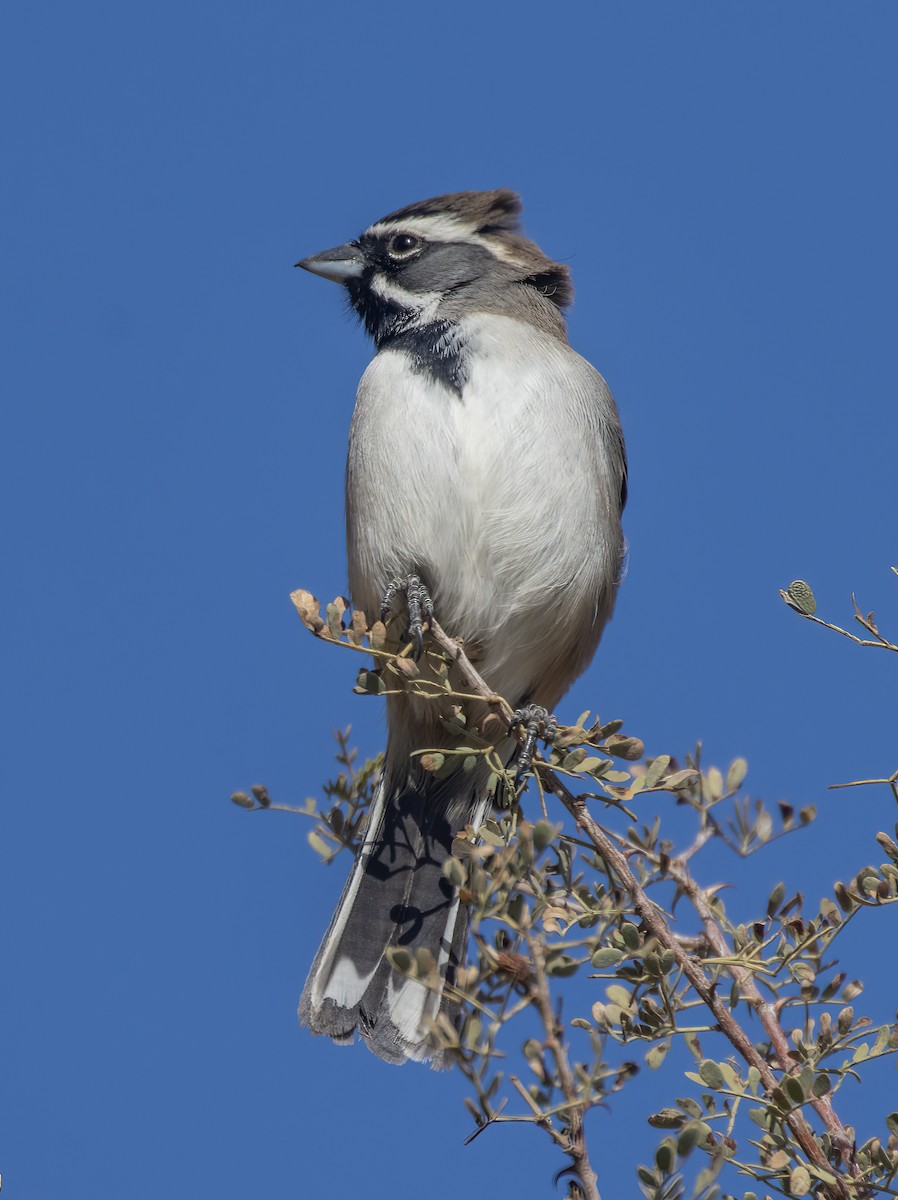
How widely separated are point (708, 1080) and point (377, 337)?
11.5 feet

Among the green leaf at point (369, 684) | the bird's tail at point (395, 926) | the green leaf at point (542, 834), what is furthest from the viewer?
the bird's tail at point (395, 926)

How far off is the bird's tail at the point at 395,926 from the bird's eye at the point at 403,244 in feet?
7.21

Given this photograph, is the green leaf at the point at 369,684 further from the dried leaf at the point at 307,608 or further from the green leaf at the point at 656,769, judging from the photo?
the green leaf at the point at 656,769

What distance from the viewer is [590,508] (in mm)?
5008

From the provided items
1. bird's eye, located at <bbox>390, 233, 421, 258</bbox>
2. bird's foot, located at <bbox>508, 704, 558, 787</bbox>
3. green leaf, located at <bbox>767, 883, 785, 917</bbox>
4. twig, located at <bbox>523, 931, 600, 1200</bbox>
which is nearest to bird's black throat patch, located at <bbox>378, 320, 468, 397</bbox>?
bird's eye, located at <bbox>390, 233, 421, 258</bbox>

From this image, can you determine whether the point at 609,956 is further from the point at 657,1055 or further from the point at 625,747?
the point at 625,747

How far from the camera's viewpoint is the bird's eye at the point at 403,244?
5680 mm

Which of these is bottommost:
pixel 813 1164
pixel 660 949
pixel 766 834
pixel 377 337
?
pixel 813 1164

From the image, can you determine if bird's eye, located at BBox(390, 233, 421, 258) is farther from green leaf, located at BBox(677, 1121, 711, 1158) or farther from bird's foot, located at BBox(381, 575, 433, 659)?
green leaf, located at BBox(677, 1121, 711, 1158)

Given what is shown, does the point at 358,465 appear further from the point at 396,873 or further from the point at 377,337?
the point at 396,873

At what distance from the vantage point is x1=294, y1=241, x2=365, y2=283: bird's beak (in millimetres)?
5719

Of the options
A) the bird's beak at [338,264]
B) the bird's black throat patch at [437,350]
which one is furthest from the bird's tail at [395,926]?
the bird's beak at [338,264]

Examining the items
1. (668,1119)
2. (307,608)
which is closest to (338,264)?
(307,608)

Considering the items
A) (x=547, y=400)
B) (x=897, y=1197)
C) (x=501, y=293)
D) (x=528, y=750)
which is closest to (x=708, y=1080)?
(x=897, y=1197)
